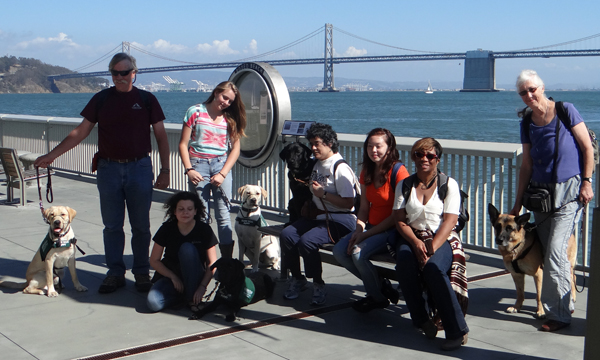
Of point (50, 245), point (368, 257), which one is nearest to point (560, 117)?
point (368, 257)

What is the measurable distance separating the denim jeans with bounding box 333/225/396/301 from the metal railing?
1481 millimetres

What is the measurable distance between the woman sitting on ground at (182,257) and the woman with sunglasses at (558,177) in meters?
2.37

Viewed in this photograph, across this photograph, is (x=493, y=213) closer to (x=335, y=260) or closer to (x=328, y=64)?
(x=335, y=260)

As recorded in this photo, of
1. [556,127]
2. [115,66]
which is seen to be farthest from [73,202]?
[556,127]

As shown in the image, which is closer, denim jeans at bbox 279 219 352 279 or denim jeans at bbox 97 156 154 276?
denim jeans at bbox 279 219 352 279

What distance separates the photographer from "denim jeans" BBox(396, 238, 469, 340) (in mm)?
3992

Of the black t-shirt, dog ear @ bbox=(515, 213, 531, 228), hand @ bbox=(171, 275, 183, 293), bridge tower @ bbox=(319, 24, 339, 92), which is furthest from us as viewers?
bridge tower @ bbox=(319, 24, 339, 92)

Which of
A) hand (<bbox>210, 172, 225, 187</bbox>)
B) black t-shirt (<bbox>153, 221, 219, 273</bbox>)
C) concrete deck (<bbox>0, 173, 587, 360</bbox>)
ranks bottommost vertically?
concrete deck (<bbox>0, 173, 587, 360</bbox>)

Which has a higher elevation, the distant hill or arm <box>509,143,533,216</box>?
the distant hill

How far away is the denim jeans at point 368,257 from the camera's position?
4543 millimetres

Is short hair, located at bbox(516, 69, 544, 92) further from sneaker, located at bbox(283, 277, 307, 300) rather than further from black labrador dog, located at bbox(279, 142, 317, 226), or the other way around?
sneaker, located at bbox(283, 277, 307, 300)

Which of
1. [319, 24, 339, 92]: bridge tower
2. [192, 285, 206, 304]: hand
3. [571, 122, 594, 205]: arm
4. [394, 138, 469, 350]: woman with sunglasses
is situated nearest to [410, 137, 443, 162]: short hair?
[394, 138, 469, 350]: woman with sunglasses

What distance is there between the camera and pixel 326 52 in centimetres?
10488

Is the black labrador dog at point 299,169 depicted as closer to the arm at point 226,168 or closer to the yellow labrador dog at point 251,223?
the yellow labrador dog at point 251,223
